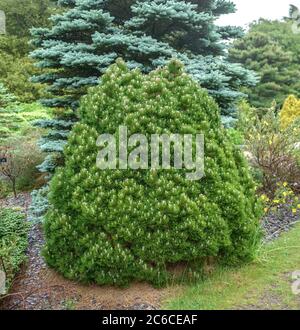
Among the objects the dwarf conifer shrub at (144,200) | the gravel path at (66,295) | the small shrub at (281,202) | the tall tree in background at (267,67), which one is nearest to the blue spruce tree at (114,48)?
the small shrub at (281,202)

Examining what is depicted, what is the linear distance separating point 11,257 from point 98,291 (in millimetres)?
1213

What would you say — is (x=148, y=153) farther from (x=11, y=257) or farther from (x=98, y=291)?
(x=11, y=257)

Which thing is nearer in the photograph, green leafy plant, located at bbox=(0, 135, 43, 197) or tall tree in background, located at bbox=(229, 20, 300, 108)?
green leafy plant, located at bbox=(0, 135, 43, 197)

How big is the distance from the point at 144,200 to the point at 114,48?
3474 mm

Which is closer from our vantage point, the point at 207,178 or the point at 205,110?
the point at 207,178

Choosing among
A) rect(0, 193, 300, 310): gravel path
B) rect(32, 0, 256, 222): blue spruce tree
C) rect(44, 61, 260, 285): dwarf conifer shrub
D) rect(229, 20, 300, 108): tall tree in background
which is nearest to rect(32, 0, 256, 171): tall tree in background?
rect(32, 0, 256, 222): blue spruce tree

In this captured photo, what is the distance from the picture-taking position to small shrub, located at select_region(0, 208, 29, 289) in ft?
15.5

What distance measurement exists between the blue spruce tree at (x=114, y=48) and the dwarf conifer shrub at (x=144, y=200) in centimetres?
194

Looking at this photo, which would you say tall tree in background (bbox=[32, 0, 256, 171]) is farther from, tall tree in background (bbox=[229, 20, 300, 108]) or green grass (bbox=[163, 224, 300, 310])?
tall tree in background (bbox=[229, 20, 300, 108])

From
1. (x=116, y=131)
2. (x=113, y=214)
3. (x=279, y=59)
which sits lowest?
(x=113, y=214)

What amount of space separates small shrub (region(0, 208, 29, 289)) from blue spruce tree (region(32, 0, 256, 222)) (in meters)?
1.02

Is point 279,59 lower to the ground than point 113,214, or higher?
higher
